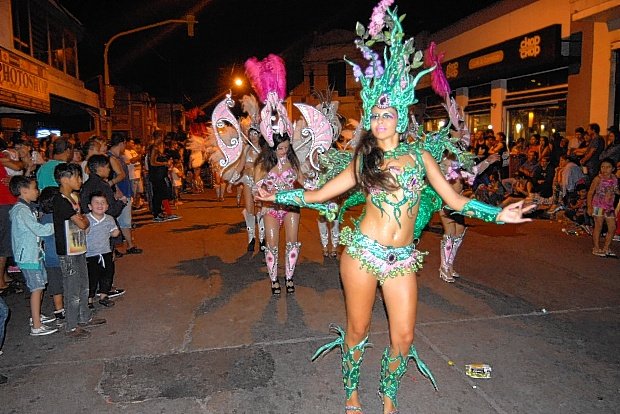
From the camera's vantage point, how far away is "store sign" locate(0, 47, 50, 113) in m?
12.0

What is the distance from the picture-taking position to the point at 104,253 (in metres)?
5.64

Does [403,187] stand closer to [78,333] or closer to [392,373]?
[392,373]

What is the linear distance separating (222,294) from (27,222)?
2.37 metres

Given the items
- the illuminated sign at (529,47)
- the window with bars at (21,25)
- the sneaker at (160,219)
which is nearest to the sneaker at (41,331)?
the sneaker at (160,219)

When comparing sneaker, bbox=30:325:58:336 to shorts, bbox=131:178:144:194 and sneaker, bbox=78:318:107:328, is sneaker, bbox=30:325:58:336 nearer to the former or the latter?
sneaker, bbox=78:318:107:328

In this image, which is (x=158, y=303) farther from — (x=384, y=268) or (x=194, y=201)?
(x=194, y=201)

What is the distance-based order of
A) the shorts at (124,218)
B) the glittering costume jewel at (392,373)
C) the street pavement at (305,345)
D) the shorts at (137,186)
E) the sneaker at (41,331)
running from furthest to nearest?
1. the shorts at (137,186)
2. the shorts at (124,218)
3. the sneaker at (41,331)
4. the street pavement at (305,345)
5. the glittering costume jewel at (392,373)

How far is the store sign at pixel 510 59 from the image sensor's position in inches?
533

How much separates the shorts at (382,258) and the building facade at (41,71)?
11.6m

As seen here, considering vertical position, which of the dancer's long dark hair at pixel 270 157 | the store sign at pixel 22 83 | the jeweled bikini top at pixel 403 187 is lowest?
the jeweled bikini top at pixel 403 187

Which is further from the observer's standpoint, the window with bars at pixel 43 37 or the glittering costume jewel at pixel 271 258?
the window with bars at pixel 43 37

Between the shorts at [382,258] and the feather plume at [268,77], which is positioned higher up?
the feather plume at [268,77]

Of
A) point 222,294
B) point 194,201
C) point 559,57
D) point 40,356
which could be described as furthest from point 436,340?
point 194,201

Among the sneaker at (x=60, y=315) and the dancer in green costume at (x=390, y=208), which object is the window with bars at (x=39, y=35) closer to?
the sneaker at (x=60, y=315)
